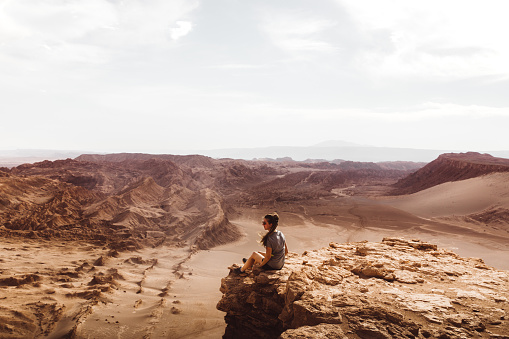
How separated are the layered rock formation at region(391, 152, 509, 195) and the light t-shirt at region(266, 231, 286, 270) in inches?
1338

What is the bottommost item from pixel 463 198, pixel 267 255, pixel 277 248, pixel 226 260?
pixel 226 260

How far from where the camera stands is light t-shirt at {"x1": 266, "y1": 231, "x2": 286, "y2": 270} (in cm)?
428

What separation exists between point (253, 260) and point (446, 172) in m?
41.5

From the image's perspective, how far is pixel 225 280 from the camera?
485 cm

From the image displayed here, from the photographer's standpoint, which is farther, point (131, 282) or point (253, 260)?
point (131, 282)

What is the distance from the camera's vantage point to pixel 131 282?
27.8ft

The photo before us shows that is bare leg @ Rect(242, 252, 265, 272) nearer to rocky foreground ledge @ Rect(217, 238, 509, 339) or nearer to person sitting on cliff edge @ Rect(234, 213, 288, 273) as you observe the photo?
person sitting on cliff edge @ Rect(234, 213, 288, 273)

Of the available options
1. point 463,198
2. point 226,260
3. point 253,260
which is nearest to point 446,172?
point 463,198

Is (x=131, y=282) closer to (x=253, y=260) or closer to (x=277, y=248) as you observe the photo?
(x=253, y=260)

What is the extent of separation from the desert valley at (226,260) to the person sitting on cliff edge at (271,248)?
0.60ft

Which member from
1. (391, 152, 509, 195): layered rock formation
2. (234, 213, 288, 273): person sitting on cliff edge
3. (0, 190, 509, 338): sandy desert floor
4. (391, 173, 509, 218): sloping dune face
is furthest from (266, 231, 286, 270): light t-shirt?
(391, 152, 509, 195): layered rock formation

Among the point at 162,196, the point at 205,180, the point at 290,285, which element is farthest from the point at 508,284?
the point at 205,180

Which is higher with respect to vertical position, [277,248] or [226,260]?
[277,248]

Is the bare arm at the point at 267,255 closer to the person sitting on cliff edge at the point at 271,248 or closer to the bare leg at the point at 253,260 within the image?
the person sitting on cliff edge at the point at 271,248
